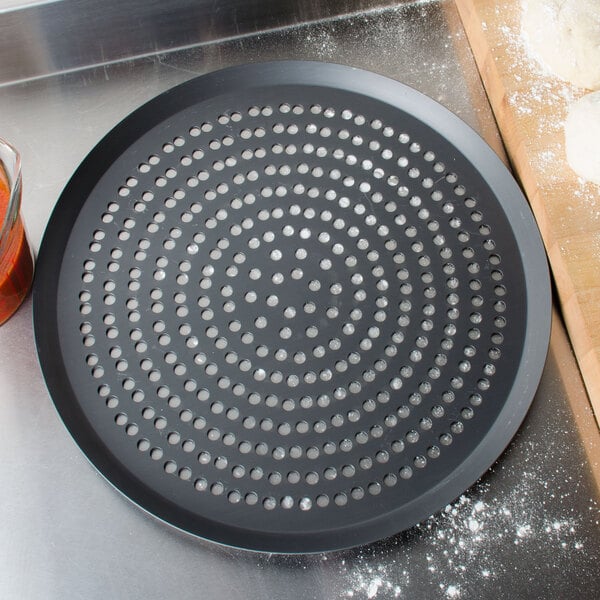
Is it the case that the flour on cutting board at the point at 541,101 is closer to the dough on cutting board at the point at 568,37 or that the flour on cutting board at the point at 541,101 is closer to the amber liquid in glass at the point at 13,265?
the dough on cutting board at the point at 568,37

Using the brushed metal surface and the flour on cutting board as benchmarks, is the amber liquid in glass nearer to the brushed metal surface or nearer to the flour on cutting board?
the brushed metal surface

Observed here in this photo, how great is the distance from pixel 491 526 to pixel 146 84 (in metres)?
0.44

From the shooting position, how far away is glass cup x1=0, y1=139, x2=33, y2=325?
45 centimetres

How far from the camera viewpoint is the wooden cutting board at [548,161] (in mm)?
486

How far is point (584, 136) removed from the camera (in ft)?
1.63

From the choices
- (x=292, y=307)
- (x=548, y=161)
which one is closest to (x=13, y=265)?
(x=292, y=307)

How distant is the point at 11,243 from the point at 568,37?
0.42 m

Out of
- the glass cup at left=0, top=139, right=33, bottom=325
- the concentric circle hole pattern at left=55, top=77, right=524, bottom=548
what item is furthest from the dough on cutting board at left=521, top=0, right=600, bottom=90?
the glass cup at left=0, top=139, right=33, bottom=325

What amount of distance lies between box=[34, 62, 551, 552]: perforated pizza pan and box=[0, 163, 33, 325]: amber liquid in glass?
0.06 feet

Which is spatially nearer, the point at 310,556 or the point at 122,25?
the point at 310,556

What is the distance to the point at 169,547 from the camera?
470mm

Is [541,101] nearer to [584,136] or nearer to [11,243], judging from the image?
[584,136]

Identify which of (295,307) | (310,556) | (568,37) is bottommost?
(310,556)

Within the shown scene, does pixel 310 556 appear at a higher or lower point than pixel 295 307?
lower
